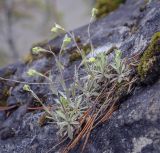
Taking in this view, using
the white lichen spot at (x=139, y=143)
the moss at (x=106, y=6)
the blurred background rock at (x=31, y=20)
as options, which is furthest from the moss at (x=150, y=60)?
the blurred background rock at (x=31, y=20)

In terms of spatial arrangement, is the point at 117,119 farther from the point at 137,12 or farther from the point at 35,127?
the point at 137,12

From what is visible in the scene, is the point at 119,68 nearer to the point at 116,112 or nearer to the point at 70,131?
the point at 116,112

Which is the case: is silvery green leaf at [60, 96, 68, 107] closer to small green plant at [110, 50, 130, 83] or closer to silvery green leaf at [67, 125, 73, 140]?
silvery green leaf at [67, 125, 73, 140]

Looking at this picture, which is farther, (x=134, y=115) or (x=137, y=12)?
(x=137, y=12)

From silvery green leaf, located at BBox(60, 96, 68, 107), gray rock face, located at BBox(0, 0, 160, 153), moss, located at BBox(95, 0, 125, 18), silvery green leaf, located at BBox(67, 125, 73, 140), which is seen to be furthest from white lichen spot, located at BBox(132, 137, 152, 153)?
moss, located at BBox(95, 0, 125, 18)

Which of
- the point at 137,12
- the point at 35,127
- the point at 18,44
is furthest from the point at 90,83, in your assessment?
the point at 18,44

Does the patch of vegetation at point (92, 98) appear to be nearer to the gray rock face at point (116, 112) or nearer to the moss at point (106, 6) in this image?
the gray rock face at point (116, 112)

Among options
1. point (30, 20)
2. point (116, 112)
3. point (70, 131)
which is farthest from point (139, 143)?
point (30, 20)
